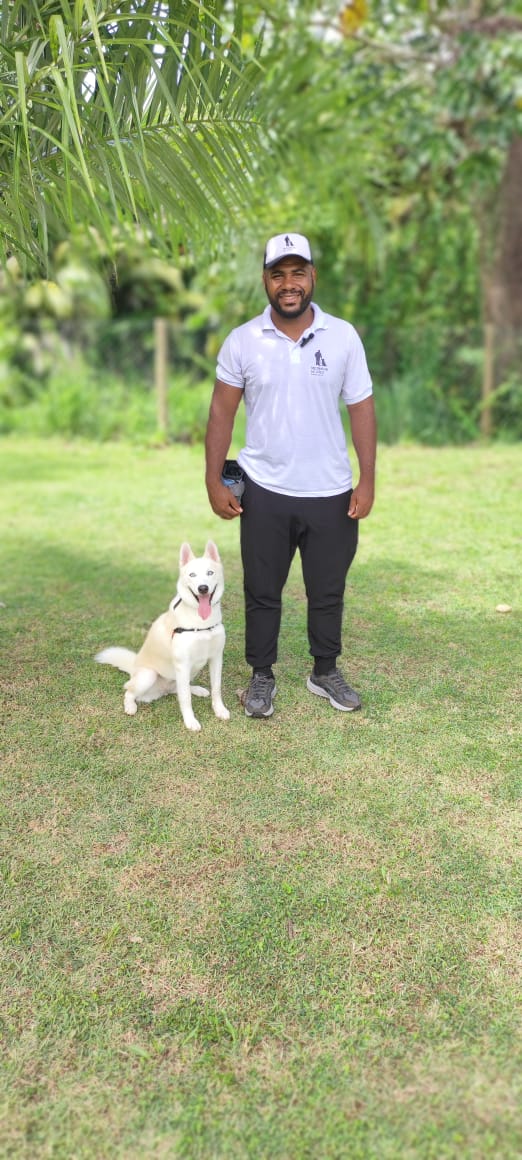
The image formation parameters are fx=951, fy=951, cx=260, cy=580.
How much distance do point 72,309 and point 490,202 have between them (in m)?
7.03

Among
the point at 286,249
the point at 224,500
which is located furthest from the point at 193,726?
Answer: the point at 286,249

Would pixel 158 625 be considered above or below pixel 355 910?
above

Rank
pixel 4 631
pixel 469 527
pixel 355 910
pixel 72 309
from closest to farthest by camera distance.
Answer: pixel 355 910 < pixel 4 631 < pixel 469 527 < pixel 72 309

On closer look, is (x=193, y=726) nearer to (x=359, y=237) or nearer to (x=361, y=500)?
(x=361, y=500)

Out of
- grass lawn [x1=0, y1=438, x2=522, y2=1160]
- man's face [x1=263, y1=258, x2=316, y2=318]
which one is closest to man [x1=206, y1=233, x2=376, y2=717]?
man's face [x1=263, y1=258, x2=316, y2=318]

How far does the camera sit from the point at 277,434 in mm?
3762

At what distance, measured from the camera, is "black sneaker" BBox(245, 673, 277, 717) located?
403cm

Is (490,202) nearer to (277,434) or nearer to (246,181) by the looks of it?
(246,181)

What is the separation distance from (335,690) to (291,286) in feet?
5.59

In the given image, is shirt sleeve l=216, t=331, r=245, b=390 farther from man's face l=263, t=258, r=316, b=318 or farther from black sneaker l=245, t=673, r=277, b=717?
black sneaker l=245, t=673, r=277, b=717

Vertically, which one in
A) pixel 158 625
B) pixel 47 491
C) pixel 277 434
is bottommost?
pixel 47 491

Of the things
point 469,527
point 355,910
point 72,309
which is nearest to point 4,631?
point 355,910

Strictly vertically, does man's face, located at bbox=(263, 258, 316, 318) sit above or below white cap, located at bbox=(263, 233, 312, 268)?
below

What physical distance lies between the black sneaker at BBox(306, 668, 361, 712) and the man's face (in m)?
1.57
